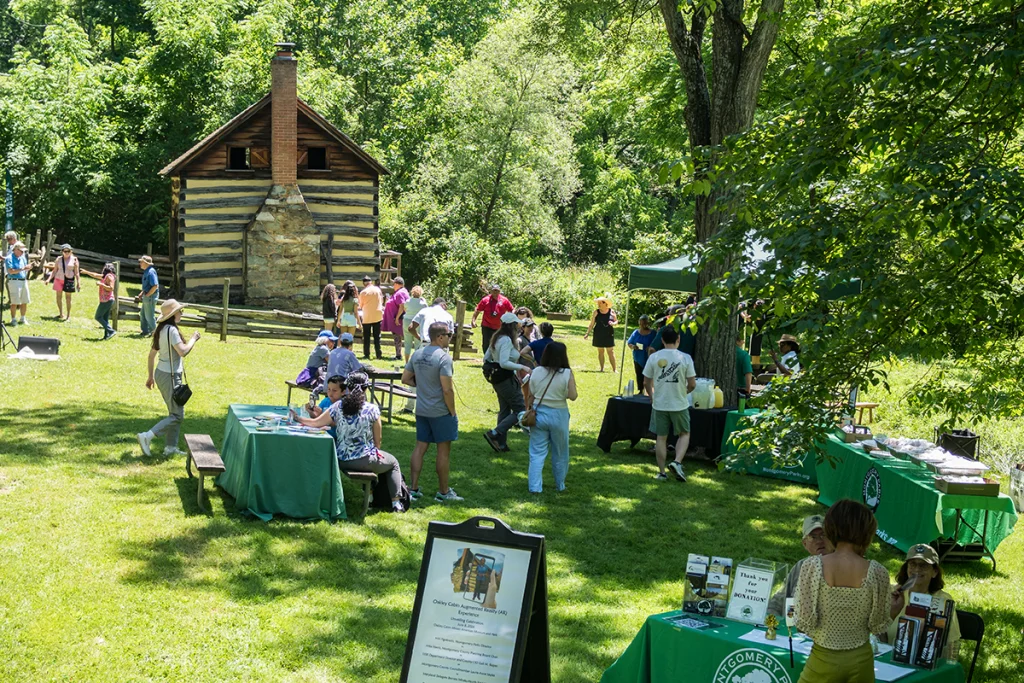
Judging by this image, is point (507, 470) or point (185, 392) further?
point (507, 470)

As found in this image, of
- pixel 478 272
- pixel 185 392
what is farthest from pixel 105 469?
pixel 478 272

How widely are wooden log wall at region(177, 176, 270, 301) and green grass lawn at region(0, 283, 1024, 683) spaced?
13.9 metres

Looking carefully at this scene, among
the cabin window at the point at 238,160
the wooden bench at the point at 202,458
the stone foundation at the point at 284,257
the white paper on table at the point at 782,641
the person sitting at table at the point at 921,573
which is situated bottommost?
the white paper on table at the point at 782,641

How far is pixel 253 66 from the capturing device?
3612cm

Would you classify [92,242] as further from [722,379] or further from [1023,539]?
[1023,539]

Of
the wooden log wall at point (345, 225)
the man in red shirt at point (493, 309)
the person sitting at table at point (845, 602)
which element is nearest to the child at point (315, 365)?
the man in red shirt at point (493, 309)

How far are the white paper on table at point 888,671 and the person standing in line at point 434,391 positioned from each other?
5.43 meters

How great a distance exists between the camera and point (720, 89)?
46.6 ft

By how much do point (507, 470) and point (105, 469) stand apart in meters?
4.42

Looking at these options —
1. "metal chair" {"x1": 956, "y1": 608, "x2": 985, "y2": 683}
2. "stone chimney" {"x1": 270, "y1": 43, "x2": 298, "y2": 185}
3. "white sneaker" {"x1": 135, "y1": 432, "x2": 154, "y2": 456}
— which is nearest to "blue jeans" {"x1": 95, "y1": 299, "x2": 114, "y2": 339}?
"stone chimney" {"x1": 270, "y1": 43, "x2": 298, "y2": 185}

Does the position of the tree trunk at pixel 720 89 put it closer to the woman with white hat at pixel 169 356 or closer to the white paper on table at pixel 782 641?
the woman with white hat at pixel 169 356

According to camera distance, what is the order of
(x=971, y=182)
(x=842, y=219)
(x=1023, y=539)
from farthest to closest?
(x=1023, y=539) < (x=842, y=219) < (x=971, y=182)

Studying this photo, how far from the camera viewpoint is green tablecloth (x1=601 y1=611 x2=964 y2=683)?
17.7 feet

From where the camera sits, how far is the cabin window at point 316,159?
30125 mm
